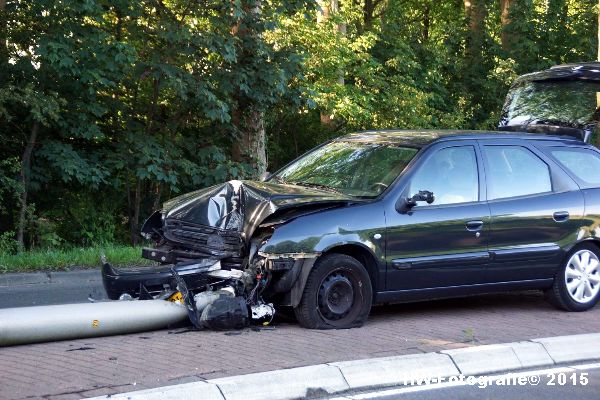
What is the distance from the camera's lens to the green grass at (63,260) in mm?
11922

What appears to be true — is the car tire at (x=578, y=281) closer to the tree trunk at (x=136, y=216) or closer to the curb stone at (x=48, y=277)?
the curb stone at (x=48, y=277)

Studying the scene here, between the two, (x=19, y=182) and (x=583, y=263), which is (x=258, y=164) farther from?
(x=583, y=263)

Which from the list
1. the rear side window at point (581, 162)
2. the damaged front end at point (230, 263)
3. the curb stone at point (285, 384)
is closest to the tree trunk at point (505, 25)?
the rear side window at point (581, 162)

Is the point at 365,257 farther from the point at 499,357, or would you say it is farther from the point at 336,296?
the point at 499,357

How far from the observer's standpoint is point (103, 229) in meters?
16.2

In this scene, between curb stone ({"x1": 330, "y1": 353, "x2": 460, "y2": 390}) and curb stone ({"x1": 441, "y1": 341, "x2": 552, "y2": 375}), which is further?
curb stone ({"x1": 441, "y1": 341, "x2": 552, "y2": 375})

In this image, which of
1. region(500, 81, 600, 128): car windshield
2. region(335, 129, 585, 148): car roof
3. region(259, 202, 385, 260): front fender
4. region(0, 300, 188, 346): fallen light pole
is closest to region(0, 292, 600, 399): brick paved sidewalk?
region(0, 300, 188, 346): fallen light pole

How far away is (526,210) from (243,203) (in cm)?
287

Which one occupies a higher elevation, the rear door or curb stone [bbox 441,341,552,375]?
the rear door

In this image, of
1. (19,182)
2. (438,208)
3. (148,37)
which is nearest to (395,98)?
(148,37)

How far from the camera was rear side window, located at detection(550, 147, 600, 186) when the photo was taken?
32.0ft

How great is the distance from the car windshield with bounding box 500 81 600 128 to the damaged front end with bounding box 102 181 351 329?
481 cm

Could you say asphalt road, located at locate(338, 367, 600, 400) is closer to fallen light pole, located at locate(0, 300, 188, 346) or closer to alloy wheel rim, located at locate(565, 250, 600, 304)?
fallen light pole, located at locate(0, 300, 188, 346)

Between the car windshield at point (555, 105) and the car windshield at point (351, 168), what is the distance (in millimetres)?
3637
